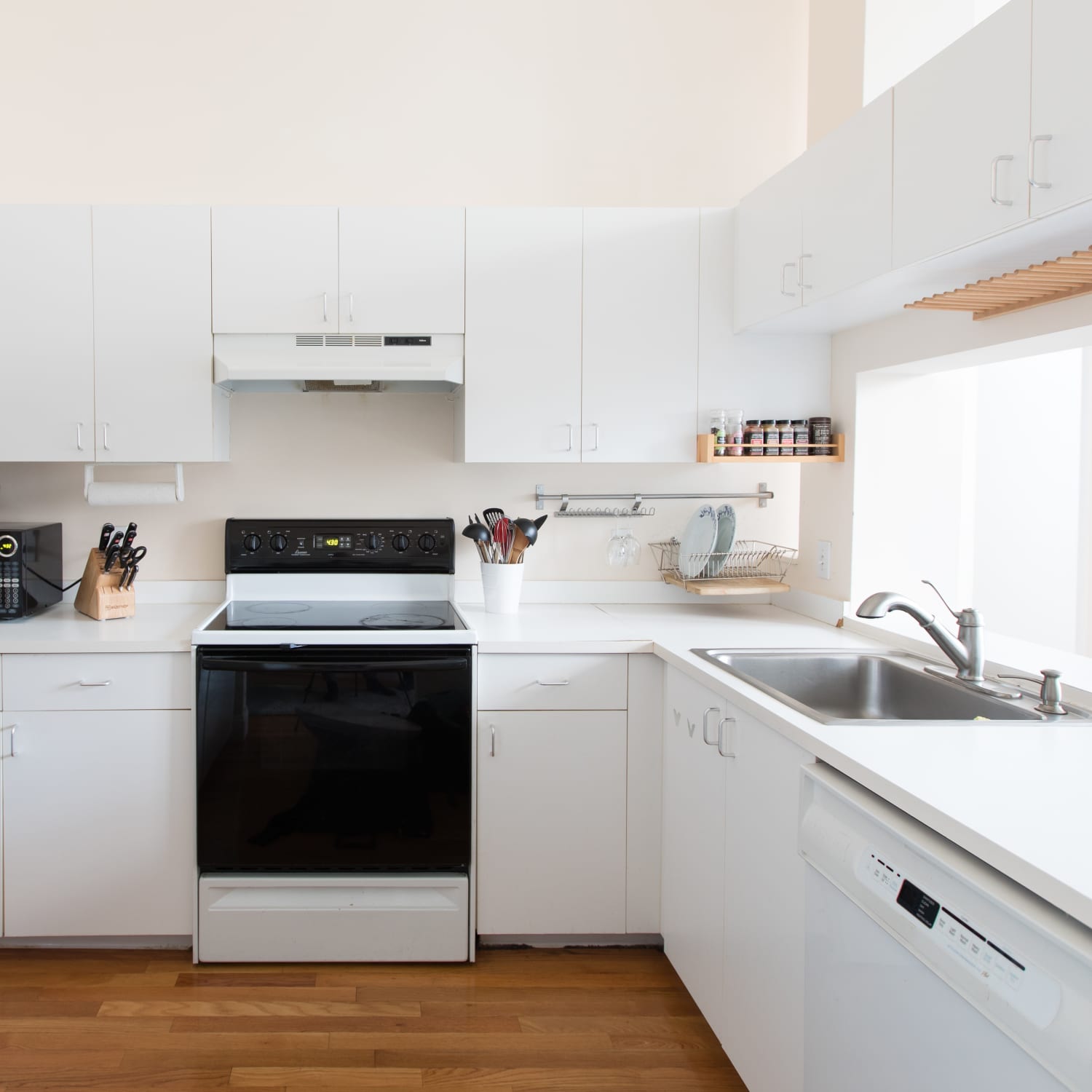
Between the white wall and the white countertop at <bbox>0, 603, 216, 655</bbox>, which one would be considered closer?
the white countertop at <bbox>0, 603, 216, 655</bbox>

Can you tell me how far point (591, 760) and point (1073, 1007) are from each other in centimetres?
165

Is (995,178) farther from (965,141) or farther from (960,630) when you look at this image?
(960,630)

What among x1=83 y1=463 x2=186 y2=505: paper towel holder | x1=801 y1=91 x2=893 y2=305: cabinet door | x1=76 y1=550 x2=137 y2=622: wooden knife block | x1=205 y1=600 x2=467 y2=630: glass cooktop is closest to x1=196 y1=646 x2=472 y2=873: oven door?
x1=205 y1=600 x2=467 y2=630: glass cooktop

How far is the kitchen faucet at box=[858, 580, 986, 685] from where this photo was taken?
1978 mm

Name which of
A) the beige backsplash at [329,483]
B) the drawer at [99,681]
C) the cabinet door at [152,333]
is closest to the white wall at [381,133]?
the beige backsplash at [329,483]

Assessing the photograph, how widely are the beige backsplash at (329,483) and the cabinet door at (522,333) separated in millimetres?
351

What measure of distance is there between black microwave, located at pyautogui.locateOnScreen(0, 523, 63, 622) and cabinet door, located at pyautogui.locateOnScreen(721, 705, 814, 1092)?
6.71 feet

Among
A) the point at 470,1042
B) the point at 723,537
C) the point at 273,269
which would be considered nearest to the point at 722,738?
the point at 470,1042

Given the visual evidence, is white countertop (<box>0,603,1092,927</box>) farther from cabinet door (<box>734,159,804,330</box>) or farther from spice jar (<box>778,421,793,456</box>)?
cabinet door (<box>734,159,804,330</box>)

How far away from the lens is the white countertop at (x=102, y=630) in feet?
8.15

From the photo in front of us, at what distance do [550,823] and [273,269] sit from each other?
177cm

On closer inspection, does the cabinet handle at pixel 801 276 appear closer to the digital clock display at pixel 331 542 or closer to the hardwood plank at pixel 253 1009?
the digital clock display at pixel 331 542

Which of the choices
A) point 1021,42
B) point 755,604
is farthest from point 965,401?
point 1021,42

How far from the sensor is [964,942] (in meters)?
1.13
